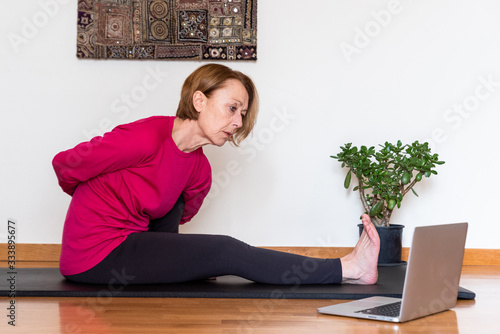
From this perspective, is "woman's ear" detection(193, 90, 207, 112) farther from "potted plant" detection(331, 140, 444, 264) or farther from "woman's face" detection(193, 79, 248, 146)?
"potted plant" detection(331, 140, 444, 264)

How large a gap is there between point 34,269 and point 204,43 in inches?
54.8

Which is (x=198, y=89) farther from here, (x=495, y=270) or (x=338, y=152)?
(x=495, y=270)

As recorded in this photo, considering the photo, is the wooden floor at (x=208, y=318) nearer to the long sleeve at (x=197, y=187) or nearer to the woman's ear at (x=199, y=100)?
the long sleeve at (x=197, y=187)

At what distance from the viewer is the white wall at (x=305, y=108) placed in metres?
3.12

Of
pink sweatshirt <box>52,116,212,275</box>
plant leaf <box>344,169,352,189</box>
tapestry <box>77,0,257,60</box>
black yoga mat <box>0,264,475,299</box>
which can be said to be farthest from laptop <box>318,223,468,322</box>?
tapestry <box>77,0,257,60</box>

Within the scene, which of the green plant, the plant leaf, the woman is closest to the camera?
the woman

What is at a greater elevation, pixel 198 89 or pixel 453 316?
pixel 198 89

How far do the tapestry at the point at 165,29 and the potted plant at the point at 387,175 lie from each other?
77 centimetres

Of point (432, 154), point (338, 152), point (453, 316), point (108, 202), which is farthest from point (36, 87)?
point (453, 316)

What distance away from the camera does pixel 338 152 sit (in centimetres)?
320

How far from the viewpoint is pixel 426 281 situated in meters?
1.71

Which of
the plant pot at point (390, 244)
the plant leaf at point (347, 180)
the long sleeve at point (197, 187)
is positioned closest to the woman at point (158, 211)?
the long sleeve at point (197, 187)

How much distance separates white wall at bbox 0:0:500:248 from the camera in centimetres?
312

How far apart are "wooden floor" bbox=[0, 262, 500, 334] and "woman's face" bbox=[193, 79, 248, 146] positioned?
0.62 m
